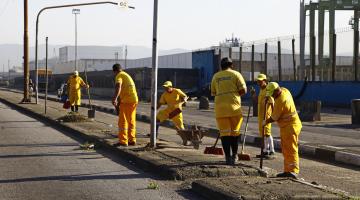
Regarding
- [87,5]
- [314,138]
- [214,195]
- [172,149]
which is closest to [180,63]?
[87,5]

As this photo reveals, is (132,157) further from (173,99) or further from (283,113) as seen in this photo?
(283,113)

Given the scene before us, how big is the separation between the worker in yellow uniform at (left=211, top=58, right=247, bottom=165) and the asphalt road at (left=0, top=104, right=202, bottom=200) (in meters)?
1.21

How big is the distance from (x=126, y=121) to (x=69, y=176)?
126 inches

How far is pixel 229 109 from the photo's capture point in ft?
30.5

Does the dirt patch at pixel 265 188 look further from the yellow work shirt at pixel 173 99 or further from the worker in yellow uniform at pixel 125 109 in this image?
the yellow work shirt at pixel 173 99

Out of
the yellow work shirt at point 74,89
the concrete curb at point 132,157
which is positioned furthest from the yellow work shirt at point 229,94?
the yellow work shirt at point 74,89

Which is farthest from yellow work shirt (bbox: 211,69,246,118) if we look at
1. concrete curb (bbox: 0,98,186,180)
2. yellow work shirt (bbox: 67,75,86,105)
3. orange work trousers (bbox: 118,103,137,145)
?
yellow work shirt (bbox: 67,75,86,105)

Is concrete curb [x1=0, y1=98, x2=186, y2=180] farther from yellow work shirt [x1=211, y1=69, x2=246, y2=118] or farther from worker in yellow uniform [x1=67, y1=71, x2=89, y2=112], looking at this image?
worker in yellow uniform [x1=67, y1=71, x2=89, y2=112]

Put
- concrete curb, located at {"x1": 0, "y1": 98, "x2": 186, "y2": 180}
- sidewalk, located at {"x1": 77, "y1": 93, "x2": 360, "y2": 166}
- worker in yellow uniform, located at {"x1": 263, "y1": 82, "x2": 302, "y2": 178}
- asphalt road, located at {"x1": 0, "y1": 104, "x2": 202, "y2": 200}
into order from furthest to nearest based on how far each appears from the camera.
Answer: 1. sidewalk, located at {"x1": 77, "y1": 93, "x2": 360, "y2": 166}
2. concrete curb, located at {"x1": 0, "y1": 98, "x2": 186, "y2": 180}
3. worker in yellow uniform, located at {"x1": 263, "y1": 82, "x2": 302, "y2": 178}
4. asphalt road, located at {"x1": 0, "y1": 104, "x2": 202, "y2": 200}

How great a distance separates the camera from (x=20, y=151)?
1250cm

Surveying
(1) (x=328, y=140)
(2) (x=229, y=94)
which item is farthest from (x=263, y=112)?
(1) (x=328, y=140)

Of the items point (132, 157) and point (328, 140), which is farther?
point (328, 140)

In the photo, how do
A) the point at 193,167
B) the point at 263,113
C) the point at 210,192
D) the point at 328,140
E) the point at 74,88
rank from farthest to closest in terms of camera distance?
the point at 74,88
the point at 328,140
the point at 263,113
the point at 193,167
the point at 210,192

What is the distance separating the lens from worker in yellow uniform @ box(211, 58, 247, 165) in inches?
367
